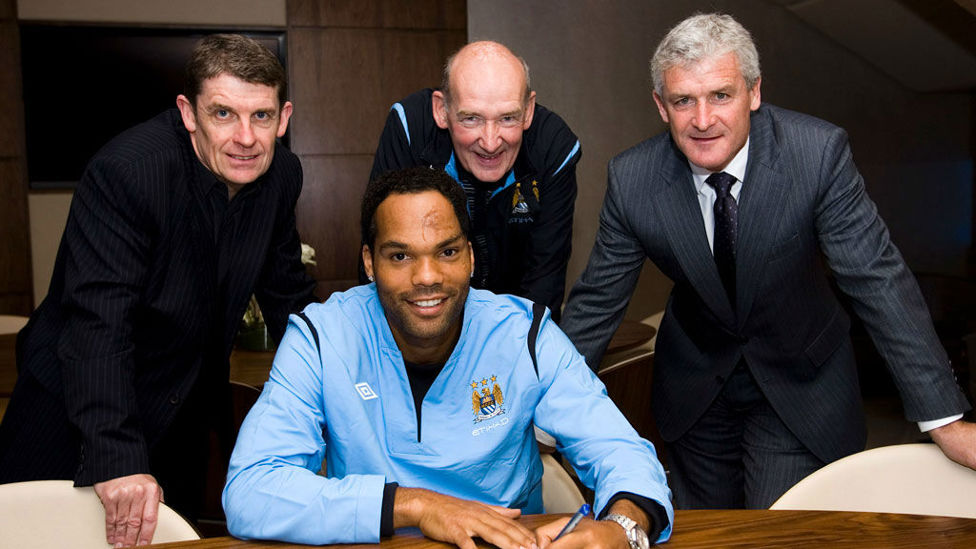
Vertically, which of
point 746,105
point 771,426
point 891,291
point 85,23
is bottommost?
point 771,426

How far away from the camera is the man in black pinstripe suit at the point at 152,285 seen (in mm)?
1677

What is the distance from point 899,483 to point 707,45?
36.0 inches

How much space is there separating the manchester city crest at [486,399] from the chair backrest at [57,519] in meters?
0.53

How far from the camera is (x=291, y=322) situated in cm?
169

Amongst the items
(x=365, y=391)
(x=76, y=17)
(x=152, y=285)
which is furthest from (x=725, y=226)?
(x=76, y=17)

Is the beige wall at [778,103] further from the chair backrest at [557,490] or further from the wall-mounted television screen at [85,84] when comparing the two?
the chair backrest at [557,490]

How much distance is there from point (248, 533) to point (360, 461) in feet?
0.89

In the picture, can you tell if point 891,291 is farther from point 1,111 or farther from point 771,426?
point 1,111

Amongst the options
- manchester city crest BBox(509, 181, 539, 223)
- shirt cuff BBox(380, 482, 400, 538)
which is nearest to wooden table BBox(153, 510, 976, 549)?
shirt cuff BBox(380, 482, 400, 538)

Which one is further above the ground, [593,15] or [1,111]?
[593,15]

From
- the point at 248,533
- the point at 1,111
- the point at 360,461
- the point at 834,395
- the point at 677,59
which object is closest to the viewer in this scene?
the point at 248,533

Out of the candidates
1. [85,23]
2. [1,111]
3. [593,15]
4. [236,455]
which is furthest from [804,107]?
[236,455]

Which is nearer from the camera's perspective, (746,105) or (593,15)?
(746,105)

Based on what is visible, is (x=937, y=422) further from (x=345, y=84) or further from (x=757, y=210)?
(x=345, y=84)
